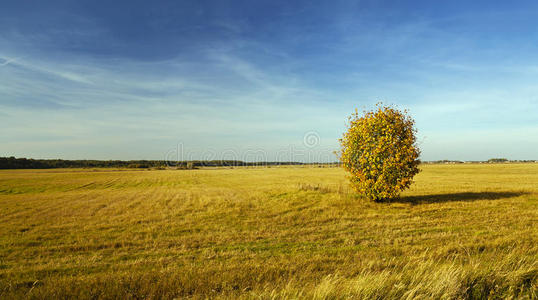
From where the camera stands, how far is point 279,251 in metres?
8.91

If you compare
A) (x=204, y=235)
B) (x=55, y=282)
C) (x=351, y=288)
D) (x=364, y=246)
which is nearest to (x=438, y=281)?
(x=351, y=288)

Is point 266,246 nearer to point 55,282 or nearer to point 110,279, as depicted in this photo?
point 110,279

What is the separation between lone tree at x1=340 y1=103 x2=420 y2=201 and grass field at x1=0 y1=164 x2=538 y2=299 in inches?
52.5

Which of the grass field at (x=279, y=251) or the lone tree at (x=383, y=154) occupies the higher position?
the lone tree at (x=383, y=154)

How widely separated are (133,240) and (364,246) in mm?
8880

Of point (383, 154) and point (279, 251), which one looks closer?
point (279, 251)

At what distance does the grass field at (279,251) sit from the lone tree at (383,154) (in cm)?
133

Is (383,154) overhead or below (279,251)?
overhead

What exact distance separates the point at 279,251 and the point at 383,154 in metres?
12.4

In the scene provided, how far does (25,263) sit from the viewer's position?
330 inches

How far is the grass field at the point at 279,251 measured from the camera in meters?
4.59

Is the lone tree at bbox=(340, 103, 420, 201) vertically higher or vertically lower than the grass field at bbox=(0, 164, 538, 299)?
higher

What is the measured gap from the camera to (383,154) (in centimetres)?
1830

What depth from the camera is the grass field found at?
15.1ft
